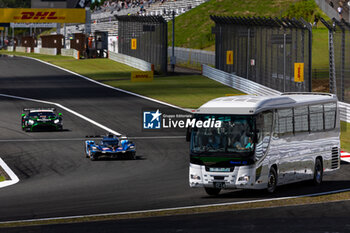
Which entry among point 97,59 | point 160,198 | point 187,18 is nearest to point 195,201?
point 160,198

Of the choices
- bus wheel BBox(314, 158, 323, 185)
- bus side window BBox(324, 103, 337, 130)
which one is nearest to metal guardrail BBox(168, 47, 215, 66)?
bus side window BBox(324, 103, 337, 130)

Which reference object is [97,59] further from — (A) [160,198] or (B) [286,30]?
(A) [160,198]

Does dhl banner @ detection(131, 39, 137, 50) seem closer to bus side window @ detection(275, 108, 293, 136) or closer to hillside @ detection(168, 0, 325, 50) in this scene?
hillside @ detection(168, 0, 325, 50)

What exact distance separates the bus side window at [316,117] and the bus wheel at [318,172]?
100 cm

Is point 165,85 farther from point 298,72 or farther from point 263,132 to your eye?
point 263,132

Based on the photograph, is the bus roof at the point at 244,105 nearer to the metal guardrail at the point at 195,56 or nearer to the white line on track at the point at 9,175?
the white line on track at the point at 9,175

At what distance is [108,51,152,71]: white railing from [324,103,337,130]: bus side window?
1973 inches

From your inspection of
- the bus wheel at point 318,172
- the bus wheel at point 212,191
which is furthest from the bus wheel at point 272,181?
the bus wheel at point 318,172

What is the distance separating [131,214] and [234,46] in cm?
4501

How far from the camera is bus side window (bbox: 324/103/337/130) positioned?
949 inches

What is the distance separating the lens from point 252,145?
66.0 feet

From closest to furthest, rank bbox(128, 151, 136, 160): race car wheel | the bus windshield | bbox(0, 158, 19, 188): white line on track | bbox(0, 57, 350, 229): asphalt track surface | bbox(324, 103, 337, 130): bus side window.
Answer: bbox(0, 57, 350, 229): asphalt track surface
the bus windshield
bbox(324, 103, 337, 130): bus side window
bbox(0, 158, 19, 188): white line on track
bbox(128, 151, 136, 160): race car wheel

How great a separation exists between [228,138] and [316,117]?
443 centimetres

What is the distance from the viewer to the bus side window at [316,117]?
23.2 metres
